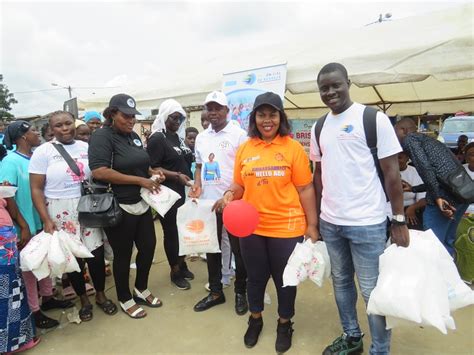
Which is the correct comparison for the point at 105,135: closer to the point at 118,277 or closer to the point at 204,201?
the point at 204,201

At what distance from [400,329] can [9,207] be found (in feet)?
10.6

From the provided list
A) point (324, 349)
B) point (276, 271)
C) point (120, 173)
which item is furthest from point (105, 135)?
point (324, 349)

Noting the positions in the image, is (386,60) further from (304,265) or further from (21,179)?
(21,179)

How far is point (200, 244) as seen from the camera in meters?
2.82

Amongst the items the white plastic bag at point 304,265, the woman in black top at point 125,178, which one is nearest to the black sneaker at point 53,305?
the woman in black top at point 125,178

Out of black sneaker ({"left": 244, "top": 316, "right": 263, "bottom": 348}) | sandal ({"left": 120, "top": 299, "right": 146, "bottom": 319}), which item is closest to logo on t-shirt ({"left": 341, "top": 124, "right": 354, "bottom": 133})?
black sneaker ({"left": 244, "top": 316, "right": 263, "bottom": 348})

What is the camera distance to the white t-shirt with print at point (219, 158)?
111 inches

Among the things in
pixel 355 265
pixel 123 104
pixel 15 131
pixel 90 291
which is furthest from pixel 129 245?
pixel 355 265

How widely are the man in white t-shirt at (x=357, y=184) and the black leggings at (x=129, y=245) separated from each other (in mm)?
1674

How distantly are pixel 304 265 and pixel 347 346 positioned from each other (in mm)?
744

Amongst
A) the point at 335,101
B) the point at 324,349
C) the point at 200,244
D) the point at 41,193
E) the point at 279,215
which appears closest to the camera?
the point at 335,101

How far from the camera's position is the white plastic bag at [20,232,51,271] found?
89.7 inches

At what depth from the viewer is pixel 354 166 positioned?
184 centimetres

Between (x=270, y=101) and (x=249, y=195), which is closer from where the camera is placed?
(x=270, y=101)
